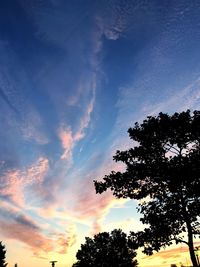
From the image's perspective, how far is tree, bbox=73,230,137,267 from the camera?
89.0m

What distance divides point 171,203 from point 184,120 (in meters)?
5.93

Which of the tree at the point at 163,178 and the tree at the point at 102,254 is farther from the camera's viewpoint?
the tree at the point at 102,254

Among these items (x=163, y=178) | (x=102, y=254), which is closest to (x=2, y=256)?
(x=102, y=254)

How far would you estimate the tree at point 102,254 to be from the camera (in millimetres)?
89000

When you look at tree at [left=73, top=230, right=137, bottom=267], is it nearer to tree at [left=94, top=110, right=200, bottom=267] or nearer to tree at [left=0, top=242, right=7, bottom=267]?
tree at [left=0, top=242, right=7, bottom=267]

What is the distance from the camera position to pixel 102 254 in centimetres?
9169

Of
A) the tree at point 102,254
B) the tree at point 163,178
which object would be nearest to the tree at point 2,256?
the tree at point 102,254

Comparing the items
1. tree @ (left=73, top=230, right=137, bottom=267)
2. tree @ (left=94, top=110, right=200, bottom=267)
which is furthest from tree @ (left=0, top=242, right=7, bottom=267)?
tree @ (left=94, top=110, right=200, bottom=267)

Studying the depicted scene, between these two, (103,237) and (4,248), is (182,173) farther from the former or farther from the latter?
(4,248)

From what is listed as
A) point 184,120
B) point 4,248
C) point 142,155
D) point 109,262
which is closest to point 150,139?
point 142,155

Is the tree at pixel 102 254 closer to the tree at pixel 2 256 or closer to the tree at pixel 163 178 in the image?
the tree at pixel 2 256

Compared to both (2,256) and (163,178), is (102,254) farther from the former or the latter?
(163,178)

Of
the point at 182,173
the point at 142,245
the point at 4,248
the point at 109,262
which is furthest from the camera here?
the point at 4,248

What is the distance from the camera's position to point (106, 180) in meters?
23.3
